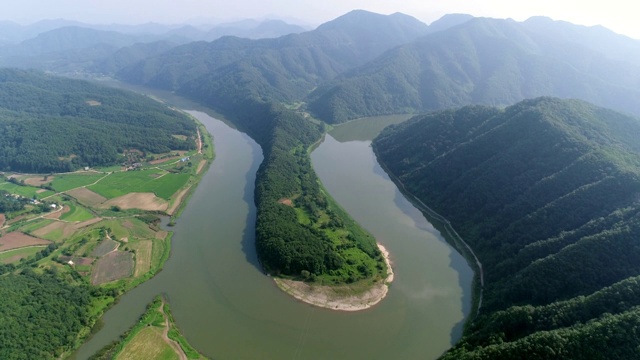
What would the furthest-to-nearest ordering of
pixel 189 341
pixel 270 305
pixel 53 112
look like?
1. pixel 53 112
2. pixel 270 305
3. pixel 189 341

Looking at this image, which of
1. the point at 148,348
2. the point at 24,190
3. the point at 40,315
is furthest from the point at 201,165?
the point at 148,348

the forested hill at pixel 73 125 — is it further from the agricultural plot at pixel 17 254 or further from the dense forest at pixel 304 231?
the dense forest at pixel 304 231

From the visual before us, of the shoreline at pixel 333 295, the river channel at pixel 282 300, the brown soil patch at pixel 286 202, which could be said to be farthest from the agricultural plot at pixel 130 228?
the shoreline at pixel 333 295

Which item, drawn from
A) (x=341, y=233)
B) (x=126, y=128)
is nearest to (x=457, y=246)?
(x=341, y=233)

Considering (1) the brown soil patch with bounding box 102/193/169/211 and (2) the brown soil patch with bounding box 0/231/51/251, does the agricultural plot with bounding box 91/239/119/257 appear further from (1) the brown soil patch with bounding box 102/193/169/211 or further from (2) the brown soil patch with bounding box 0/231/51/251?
(1) the brown soil patch with bounding box 102/193/169/211

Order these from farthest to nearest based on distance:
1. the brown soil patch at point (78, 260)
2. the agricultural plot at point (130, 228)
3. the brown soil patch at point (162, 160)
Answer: the brown soil patch at point (162, 160) → the agricultural plot at point (130, 228) → the brown soil patch at point (78, 260)

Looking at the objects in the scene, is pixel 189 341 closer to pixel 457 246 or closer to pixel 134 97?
pixel 457 246

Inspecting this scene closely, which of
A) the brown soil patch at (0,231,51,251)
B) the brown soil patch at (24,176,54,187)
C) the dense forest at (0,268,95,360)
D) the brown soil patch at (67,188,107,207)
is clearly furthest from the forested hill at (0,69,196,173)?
the dense forest at (0,268,95,360)

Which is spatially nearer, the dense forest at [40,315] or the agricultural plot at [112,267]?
the dense forest at [40,315]
